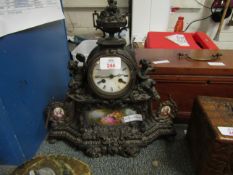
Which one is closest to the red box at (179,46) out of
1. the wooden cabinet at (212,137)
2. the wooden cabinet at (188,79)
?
the wooden cabinet at (188,79)

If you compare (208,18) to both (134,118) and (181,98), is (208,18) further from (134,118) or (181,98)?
(134,118)

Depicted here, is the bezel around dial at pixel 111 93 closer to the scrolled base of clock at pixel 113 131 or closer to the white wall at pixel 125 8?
the scrolled base of clock at pixel 113 131

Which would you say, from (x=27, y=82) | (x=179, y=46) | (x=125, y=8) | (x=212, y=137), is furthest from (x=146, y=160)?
(x=125, y=8)

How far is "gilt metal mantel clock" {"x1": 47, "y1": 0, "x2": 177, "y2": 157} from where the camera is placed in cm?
73

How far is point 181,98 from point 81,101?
477 mm

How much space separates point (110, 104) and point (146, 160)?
28cm

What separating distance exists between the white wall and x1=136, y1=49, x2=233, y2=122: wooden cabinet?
821 mm

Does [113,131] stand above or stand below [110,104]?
below

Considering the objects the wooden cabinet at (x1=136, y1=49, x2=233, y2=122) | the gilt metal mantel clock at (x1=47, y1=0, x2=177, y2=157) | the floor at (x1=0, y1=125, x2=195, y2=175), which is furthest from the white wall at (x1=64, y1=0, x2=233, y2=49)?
the floor at (x1=0, y1=125, x2=195, y2=175)

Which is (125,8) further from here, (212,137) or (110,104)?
(212,137)

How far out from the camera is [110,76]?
2.50 feet

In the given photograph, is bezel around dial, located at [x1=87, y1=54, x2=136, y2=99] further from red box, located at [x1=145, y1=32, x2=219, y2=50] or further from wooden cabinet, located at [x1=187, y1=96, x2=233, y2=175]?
red box, located at [x1=145, y1=32, x2=219, y2=50]

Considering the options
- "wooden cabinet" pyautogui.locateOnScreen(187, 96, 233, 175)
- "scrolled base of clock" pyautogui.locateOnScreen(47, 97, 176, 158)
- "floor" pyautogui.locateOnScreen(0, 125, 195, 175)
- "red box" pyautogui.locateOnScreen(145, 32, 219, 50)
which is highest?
"red box" pyautogui.locateOnScreen(145, 32, 219, 50)

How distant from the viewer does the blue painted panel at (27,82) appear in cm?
70
